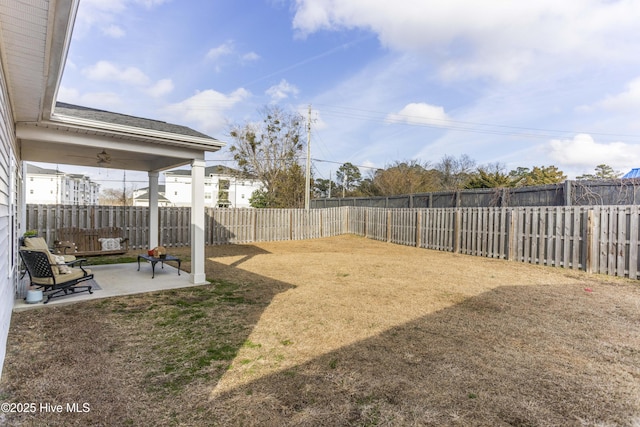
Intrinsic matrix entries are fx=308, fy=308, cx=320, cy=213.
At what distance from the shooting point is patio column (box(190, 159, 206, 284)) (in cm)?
626

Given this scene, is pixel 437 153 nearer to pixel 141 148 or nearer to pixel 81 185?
pixel 141 148

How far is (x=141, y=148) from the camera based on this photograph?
19.2 ft

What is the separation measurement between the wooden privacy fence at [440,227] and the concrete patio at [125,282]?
4.10m

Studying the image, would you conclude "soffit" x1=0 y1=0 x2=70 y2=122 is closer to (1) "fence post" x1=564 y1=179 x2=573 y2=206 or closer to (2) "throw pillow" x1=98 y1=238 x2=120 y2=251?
(2) "throw pillow" x1=98 y1=238 x2=120 y2=251

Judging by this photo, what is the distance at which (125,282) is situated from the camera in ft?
20.9

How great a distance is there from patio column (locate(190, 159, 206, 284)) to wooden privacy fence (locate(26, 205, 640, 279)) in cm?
691

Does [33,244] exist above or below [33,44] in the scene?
below

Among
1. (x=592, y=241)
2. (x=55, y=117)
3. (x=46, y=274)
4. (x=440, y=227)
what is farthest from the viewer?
(x=440, y=227)

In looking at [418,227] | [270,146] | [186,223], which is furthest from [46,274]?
[270,146]

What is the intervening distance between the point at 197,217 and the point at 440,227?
30.9 feet

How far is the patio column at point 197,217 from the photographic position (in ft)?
20.5

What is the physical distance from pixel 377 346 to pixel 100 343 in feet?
10.5

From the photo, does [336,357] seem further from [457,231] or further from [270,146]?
[270,146]

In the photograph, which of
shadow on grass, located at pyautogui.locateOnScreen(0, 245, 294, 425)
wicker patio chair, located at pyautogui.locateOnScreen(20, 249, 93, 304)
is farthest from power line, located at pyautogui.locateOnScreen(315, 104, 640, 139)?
shadow on grass, located at pyautogui.locateOnScreen(0, 245, 294, 425)
